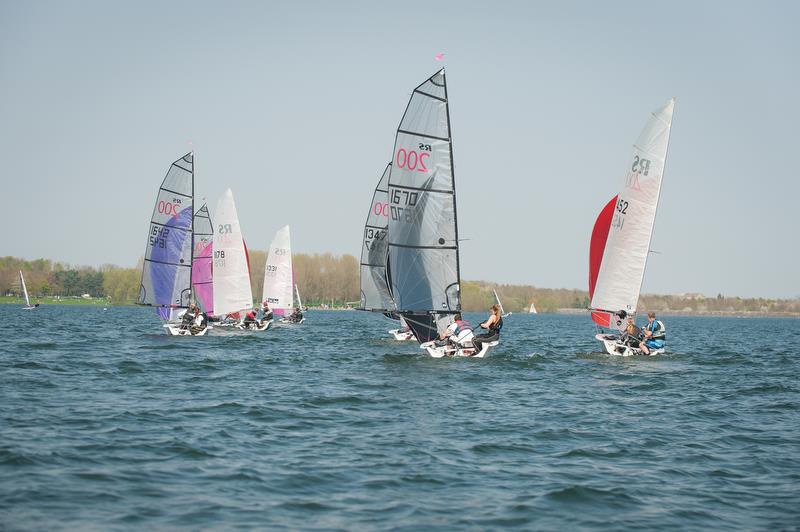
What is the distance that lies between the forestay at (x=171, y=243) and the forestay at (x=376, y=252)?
378 inches

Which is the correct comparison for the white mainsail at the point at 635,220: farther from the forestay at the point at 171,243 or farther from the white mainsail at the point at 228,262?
the forestay at the point at 171,243

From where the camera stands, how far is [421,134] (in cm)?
3030

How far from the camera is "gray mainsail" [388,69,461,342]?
3031 centimetres

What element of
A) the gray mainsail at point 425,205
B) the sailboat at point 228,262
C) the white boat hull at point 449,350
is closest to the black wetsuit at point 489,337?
the white boat hull at point 449,350

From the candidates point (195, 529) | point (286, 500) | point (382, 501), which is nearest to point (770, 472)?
point (382, 501)

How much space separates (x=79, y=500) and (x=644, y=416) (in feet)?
39.5

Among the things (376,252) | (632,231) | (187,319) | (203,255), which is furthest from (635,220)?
(203,255)

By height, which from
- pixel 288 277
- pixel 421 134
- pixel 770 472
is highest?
pixel 421 134

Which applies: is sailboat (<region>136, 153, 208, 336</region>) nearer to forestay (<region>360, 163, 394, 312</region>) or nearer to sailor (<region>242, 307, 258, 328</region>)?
sailor (<region>242, 307, 258, 328</region>)

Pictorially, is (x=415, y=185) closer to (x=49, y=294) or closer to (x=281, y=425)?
(x=281, y=425)

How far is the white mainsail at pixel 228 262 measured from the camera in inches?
1751

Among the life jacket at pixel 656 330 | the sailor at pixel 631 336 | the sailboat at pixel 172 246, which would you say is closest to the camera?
the sailor at pixel 631 336

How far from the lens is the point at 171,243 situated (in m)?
41.4

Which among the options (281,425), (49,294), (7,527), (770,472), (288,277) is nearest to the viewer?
(7,527)
